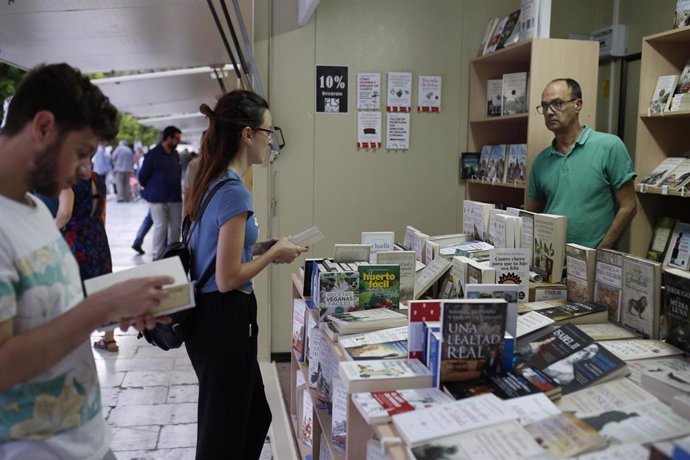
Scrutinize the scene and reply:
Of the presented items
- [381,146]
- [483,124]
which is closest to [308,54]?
[381,146]

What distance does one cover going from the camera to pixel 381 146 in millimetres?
4586

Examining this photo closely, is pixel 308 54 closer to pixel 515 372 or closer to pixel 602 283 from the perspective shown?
pixel 602 283

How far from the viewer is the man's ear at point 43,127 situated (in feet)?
3.96

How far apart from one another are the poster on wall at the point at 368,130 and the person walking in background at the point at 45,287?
3270 millimetres

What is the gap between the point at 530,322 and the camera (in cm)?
206

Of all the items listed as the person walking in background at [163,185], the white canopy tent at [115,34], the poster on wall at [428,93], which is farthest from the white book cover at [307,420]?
the person walking in background at [163,185]

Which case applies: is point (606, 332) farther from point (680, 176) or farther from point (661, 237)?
point (661, 237)

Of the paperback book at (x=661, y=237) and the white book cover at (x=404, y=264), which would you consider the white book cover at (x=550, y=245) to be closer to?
the white book cover at (x=404, y=264)

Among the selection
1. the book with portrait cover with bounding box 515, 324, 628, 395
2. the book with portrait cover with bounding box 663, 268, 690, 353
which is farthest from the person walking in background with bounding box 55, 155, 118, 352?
the book with portrait cover with bounding box 663, 268, 690, 353

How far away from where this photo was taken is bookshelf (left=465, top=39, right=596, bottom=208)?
3.86m

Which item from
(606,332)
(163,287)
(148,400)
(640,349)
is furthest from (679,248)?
(148,400)

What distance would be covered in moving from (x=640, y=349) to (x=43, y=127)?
1.78 metres

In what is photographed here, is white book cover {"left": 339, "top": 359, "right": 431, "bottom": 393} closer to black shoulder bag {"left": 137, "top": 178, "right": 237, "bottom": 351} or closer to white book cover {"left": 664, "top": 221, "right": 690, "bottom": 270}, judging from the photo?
black shoulder bag {"left": 137, "top": 178, "right": 237, "bottom": 351}

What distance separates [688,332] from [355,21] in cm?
327
